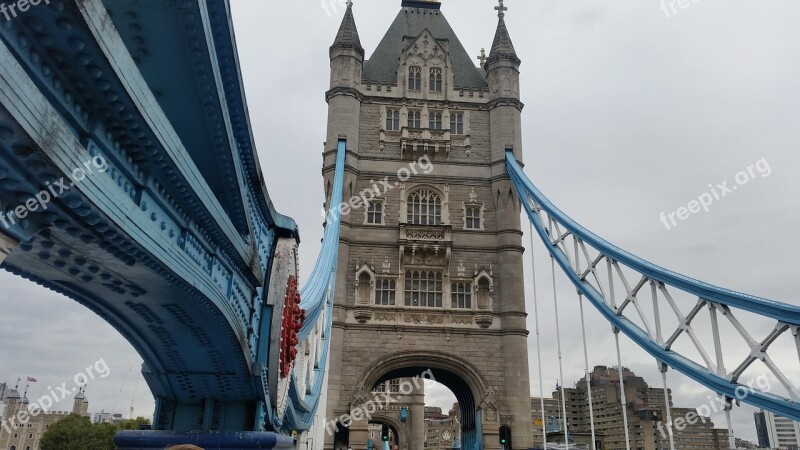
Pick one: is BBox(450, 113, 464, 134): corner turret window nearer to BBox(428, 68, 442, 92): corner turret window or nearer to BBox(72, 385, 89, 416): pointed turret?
BBox(428, 68, 442, 92): corner turret window

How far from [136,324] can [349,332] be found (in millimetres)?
15441

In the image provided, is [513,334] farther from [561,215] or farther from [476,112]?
[476,112]


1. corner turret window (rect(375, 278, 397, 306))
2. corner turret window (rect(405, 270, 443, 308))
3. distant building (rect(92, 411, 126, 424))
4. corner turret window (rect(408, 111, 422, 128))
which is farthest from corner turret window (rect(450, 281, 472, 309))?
distant building (rect(92, 411, 126, 424))

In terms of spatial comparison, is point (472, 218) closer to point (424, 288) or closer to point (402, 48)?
point (424, 288)

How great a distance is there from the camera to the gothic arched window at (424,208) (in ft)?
74.8

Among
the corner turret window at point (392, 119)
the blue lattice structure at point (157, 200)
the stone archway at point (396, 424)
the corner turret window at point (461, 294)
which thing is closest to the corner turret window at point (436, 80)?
the corner turret window at point (392, 119)

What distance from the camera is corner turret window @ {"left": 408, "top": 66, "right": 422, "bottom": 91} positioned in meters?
24.9

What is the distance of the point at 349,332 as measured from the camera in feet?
68.4

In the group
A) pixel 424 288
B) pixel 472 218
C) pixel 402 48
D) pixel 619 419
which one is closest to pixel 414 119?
pixel 402 48

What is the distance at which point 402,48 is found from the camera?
1027 inches

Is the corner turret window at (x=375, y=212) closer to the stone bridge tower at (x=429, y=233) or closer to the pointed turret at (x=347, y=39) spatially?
the stone bridge tower at (x=429, y=233)

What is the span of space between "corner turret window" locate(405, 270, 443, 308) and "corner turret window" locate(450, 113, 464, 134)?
604cm

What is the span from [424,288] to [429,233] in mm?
1996

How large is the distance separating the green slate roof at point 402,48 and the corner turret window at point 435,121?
5.91 ft
